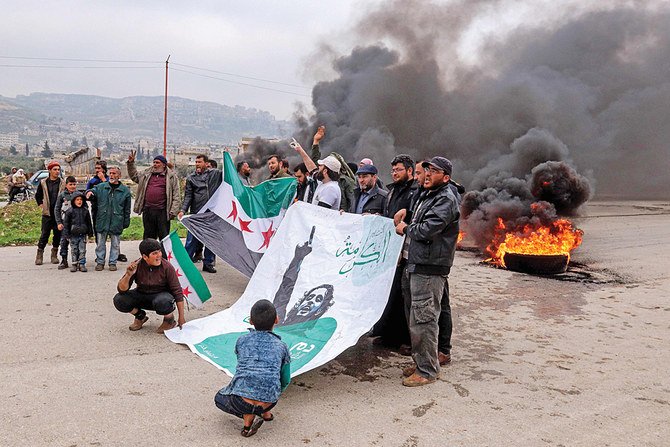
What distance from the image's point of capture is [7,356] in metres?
4.54

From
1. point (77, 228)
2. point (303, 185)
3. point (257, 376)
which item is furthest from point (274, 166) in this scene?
point (257, 376)

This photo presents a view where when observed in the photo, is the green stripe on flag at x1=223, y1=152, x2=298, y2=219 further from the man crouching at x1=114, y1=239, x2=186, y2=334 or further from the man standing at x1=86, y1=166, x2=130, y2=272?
the man crouching at x1=114, y1=239, x2=186, y2=334

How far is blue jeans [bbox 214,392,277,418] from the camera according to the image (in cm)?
335

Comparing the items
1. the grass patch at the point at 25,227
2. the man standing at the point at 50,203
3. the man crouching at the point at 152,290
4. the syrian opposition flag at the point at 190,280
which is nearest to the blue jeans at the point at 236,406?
the man crouching at the point at 152,290

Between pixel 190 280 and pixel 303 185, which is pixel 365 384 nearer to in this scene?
pixel 190 280

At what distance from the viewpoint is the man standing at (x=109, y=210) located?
8125 millimetres

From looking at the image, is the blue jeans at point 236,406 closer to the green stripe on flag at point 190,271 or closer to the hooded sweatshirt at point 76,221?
the green stripe on flag at point 190,271

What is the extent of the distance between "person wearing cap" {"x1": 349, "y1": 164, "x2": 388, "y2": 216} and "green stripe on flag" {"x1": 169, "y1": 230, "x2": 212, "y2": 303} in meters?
1.89

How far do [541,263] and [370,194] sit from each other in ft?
16.6

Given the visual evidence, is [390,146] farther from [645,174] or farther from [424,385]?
[424,385]

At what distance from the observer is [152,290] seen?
5316 millimetres

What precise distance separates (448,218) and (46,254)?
7944mm

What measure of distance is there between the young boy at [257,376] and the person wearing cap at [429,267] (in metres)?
1.23

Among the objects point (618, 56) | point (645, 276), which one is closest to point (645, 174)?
point (618, 56)
